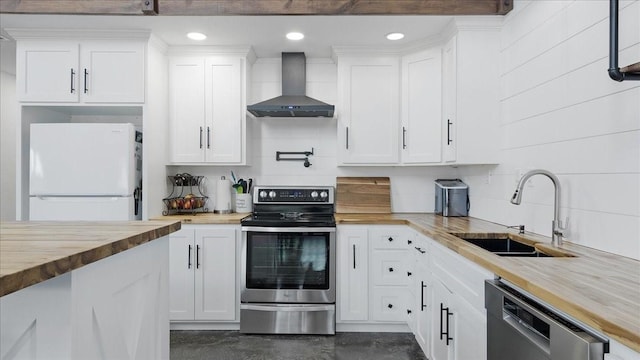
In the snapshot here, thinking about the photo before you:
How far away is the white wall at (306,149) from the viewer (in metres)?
3.35

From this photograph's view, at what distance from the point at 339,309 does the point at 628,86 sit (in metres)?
2.19

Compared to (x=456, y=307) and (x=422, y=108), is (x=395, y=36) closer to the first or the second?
(x=422, y=108)

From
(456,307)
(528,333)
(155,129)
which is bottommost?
(456,307)

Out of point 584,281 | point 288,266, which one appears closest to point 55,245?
point 584,281

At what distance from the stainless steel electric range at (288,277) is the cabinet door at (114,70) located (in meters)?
A: 1.31

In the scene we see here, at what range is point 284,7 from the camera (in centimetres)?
249

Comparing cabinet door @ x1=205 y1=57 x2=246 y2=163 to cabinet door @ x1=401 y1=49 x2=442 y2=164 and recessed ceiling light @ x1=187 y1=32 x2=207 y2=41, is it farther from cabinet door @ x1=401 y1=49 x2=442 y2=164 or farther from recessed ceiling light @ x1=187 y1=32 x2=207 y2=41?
cabinet door @ x1=401 y1=49 x2=442 y2=164

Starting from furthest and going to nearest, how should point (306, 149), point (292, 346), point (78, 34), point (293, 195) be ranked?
1. point (306, 149)
2. point (293, 195)
3. point (78, 34)
4. point (292, 346)

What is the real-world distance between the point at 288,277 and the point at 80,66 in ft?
7.28

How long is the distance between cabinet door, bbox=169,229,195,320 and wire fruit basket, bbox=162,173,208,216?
359 millimetres

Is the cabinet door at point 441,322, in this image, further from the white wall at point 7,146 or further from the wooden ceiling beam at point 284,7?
the white wall at point 7,146

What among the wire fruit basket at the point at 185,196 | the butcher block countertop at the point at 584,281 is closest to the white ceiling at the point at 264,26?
the wire fruit basket at the point at 185,196

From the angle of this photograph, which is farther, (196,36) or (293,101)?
(293,101)

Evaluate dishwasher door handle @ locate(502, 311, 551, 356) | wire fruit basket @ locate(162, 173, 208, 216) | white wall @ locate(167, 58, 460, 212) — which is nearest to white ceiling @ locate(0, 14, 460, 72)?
white wall @ locate(167, 58, 460, 212)
